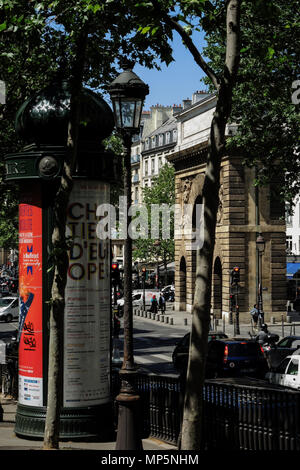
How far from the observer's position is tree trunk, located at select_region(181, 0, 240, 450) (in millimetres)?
8289

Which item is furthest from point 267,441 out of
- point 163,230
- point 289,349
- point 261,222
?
point 163,230

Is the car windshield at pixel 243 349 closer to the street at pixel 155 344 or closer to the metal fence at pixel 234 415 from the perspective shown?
the street at pixel 155 344

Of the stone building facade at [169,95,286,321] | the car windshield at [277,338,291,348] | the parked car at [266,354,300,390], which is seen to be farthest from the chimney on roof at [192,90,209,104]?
the parked car at [266,354,300,390]

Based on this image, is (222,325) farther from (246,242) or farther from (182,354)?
(182,354)

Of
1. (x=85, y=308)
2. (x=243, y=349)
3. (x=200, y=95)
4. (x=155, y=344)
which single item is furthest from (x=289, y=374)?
(x=200, y=95)

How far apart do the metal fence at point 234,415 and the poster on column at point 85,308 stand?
112 centimetres

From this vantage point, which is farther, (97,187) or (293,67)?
(293,67)

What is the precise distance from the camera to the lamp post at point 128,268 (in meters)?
11.1

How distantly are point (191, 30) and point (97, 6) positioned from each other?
1.33 m

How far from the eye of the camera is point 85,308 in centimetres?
1325

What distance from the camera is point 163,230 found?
80.1m

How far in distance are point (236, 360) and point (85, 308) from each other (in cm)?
1122

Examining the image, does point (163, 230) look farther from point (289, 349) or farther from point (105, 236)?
point (105, 236)

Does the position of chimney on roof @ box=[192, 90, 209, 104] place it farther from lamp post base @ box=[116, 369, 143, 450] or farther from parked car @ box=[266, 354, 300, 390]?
lamp post base @ box=[116, 369, 143, 450]
